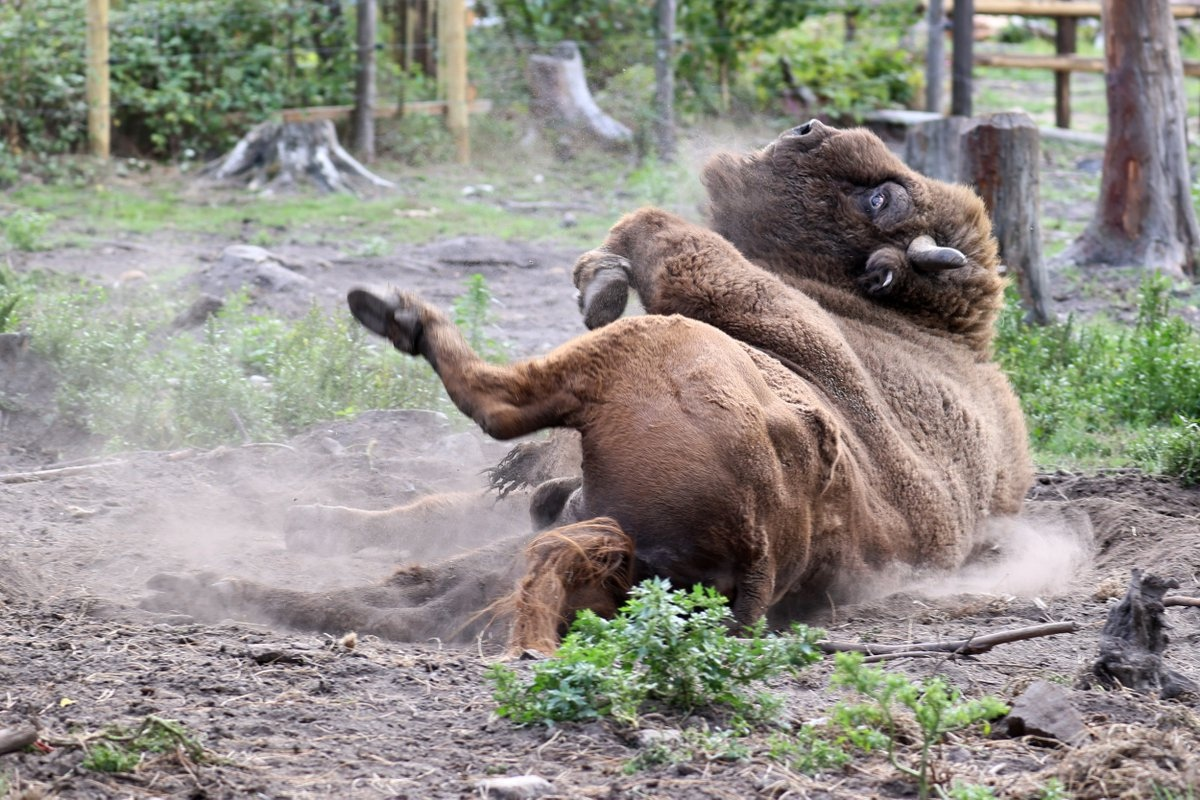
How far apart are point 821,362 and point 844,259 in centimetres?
99

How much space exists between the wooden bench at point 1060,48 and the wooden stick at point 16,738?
15131mm

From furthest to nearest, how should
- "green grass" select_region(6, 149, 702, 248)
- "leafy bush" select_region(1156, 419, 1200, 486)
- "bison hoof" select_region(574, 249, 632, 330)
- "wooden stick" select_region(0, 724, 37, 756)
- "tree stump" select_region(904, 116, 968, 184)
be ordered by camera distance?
"green grass" select_region(6, 149, 702, 248) → "tree stump" select_region(904, 116, 968, 184) → "leafy bush" select_region(1156, 419, 1200, 486) → "bison hoof" select_region(574, 249, 632, 330) → "wooden stick" select_region(0, 724, 37, 756)

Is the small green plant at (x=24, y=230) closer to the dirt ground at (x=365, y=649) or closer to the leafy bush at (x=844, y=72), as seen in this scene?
the dirt ground at (x=365, y=649)

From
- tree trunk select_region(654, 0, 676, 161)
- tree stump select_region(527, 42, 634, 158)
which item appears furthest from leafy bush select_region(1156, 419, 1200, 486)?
tree stump select_region(527, 42, 634, 158)

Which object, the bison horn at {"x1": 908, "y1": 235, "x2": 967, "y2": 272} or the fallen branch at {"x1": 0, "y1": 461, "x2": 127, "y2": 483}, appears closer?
the bison horn at {"x1": 908, "y1": 235, "x2": 967, "y2": 272}

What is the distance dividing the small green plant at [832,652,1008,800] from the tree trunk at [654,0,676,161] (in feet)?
39.6

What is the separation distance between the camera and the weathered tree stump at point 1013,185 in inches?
324

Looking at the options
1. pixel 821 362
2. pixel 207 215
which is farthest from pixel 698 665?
pixel 207 215

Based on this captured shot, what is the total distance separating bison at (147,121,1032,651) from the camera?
3816 mm

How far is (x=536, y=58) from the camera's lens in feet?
51.2

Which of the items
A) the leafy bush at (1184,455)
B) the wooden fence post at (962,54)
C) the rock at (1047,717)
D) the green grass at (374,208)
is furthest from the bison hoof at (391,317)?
the wooden fence post at (962,54)

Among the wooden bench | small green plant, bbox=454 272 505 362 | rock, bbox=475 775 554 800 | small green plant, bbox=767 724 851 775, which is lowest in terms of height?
small green plant, bbox=767 724 851 775

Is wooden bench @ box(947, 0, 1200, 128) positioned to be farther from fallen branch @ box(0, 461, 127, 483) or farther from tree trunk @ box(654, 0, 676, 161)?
fallen branch @ box(0, 461, 127, 483)

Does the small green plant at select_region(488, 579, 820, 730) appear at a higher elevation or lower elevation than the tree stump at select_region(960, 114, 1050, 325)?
lower
